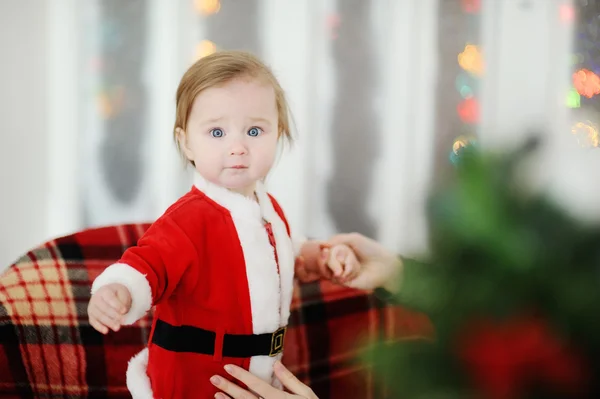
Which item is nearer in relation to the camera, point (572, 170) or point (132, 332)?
point (572, 170)

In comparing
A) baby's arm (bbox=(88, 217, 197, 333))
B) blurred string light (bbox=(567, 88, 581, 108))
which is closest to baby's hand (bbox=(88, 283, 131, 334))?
baby's arm (bbox=(88, 217, 197, 333))

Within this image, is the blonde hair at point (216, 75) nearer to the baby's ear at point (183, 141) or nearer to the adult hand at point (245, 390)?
the baby's ear at point (183, 141)

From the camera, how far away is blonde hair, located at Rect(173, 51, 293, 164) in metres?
0.87

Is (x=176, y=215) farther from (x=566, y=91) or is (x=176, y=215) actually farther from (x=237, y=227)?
(x=566, y=91)

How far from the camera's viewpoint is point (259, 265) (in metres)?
0.89

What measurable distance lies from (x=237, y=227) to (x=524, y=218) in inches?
24.2

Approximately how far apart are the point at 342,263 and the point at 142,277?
1.16 ft

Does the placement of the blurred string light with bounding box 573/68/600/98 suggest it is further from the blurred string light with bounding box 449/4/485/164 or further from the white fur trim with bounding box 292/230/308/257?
the white fur trim with bounding box 292/230/308/257

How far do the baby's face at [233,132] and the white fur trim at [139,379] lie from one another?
0.97 feet

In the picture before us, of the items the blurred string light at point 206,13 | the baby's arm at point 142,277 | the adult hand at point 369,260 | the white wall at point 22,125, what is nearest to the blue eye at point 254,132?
the baby's arm at point 142,277

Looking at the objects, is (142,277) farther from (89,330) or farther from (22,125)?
(22,125)

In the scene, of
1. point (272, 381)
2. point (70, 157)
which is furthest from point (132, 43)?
point (272, 381)

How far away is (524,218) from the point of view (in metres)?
0.31

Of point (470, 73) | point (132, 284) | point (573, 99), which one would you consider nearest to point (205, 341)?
point (132, 284)
